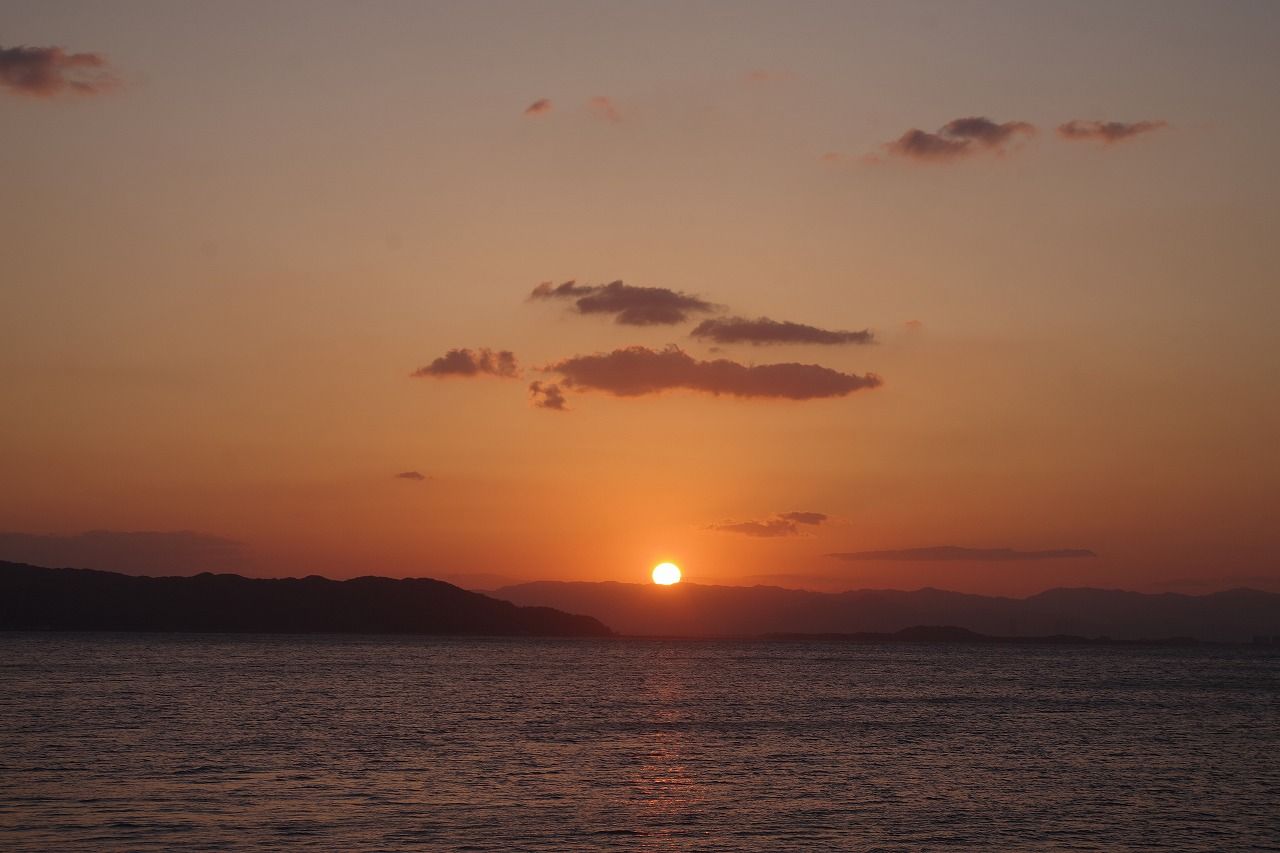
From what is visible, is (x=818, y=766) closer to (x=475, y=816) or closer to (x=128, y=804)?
(x=475, y=816)

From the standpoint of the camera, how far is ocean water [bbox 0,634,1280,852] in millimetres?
42312

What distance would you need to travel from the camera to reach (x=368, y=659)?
190625mm

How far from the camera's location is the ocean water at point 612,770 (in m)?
42.3

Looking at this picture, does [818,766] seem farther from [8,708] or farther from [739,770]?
[8,708]

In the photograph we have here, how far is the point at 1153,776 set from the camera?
198ft

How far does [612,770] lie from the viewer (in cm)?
5809

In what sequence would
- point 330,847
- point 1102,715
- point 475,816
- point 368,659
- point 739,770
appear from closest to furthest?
point 330,847
point 475,816
point 739,770
point 1102,715
point 368,659

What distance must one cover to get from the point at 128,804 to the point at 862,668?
163 metres

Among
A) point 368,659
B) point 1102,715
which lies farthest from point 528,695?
point 368,659

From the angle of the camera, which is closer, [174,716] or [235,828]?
[235,828]

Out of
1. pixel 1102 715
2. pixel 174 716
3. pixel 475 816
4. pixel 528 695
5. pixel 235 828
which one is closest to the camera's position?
pixel 235 828

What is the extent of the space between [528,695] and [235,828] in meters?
70.8

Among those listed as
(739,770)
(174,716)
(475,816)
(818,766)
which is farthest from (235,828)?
(174,716)

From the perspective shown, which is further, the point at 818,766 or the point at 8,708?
the point at 8,708
